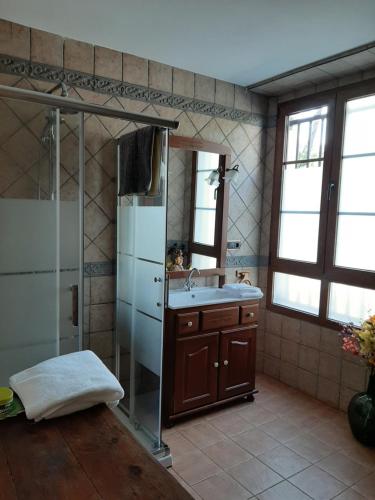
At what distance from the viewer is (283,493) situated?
6.67ft

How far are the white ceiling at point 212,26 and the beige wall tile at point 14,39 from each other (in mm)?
56

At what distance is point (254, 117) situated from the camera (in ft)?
11.1

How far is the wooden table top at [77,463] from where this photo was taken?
0.97m

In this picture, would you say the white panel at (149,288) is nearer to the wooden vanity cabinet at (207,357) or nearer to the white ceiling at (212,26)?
the wooden vanity cabinet at (207,357)

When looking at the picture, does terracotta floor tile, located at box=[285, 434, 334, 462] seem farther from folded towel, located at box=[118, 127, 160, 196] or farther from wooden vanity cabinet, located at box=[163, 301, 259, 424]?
folded towel, located at box=[118, 127, 160, 196]

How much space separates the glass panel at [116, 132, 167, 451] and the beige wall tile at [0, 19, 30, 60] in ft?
3.32

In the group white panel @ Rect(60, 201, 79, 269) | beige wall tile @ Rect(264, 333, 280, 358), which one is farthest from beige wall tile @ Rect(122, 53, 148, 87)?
beige wall tile @ Rect(264, 333, 280, 358)

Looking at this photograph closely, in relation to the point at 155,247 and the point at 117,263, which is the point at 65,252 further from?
the point at 117,263

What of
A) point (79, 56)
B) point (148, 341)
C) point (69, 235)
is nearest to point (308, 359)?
point (148, 341)

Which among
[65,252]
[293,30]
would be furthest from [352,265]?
[65,252]

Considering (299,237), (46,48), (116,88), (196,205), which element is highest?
(46,48)

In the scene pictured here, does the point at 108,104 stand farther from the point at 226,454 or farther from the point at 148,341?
the point at 226,454

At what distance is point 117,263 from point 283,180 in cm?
166

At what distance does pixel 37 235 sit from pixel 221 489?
165 centimetres
